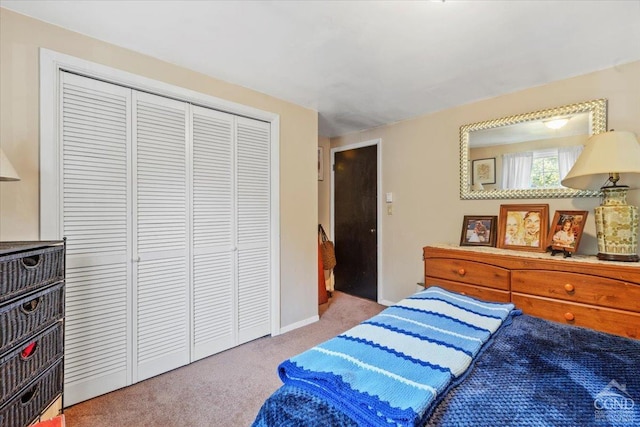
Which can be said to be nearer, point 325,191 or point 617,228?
point 617,228

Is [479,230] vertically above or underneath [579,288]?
above

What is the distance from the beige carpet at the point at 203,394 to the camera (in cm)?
168

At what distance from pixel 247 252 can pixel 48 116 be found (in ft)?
5.27

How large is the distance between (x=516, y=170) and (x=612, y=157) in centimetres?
74

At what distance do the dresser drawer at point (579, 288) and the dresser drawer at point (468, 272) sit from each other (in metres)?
0.09

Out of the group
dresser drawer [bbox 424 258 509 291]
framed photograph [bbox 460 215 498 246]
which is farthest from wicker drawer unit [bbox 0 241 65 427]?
framed photograph [bbox 460 215 498 246]

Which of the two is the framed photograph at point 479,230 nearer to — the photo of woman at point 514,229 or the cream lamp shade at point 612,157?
the photo of woman at point 514,229

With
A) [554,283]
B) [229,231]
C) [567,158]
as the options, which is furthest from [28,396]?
[567,158]

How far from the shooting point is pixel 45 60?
1658 mm

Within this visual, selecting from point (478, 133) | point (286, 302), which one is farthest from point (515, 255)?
point (286, 302)

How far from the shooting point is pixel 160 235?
2131 millimetres

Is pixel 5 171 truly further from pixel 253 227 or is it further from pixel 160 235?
pixel 253 227

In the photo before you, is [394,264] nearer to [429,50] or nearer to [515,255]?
[515,255]

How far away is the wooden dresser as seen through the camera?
1.71 metres
